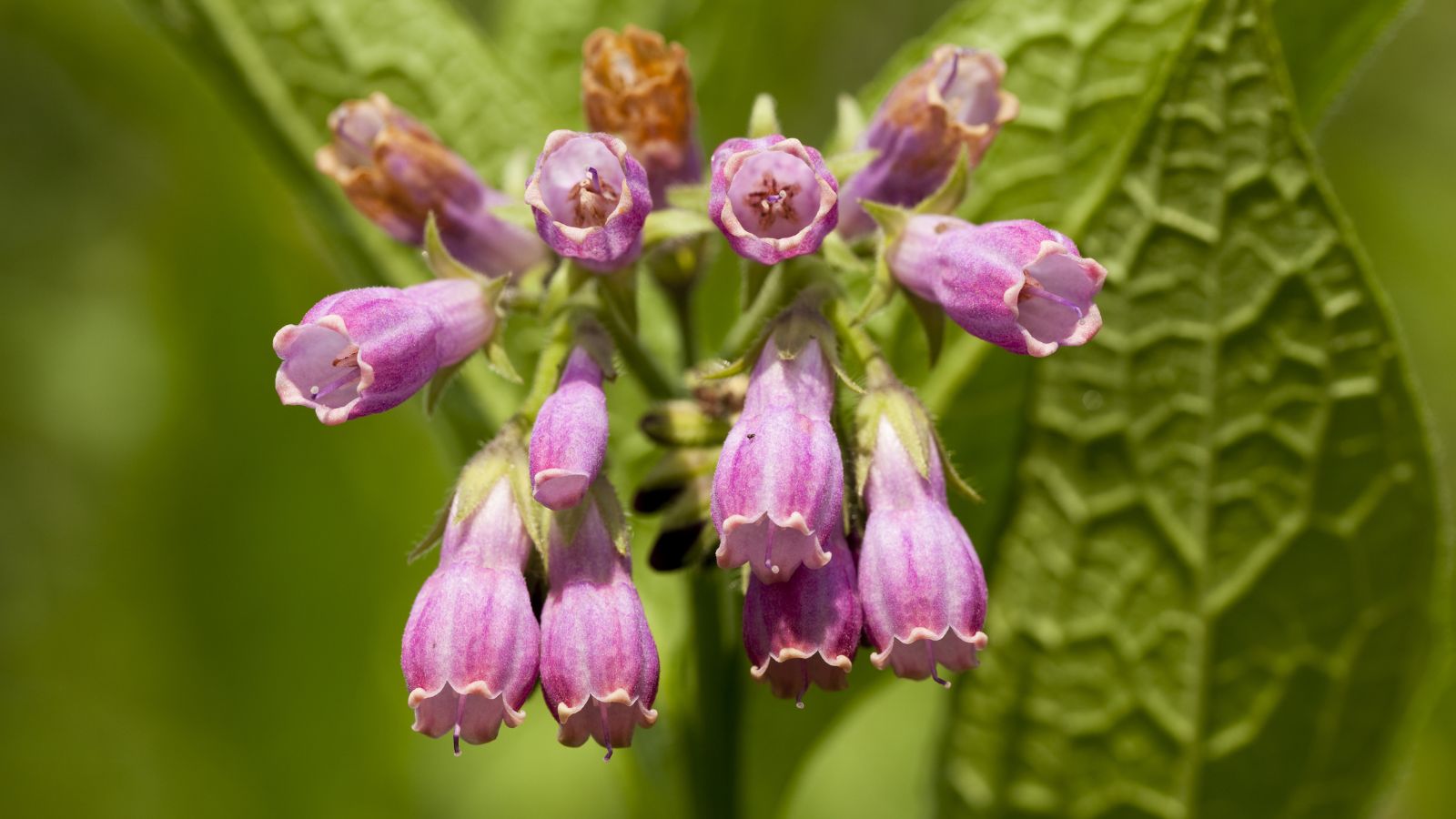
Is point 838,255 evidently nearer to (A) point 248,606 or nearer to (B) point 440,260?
(B) point 440,260

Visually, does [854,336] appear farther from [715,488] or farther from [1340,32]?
[1340,32]

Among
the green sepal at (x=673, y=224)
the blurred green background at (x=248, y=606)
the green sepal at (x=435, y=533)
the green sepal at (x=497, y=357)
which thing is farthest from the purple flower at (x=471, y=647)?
the blurred green background at (x=248, y=606)

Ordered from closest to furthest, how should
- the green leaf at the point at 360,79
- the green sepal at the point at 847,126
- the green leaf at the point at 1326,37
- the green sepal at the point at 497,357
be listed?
the green sepal at the point at 497,357
the green leaf at the point at 1326,37
the green sepal at the point at 847,126
the green leaf at the point at 360,79

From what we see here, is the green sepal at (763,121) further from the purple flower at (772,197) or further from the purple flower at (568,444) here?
the purple flower at (568,444)

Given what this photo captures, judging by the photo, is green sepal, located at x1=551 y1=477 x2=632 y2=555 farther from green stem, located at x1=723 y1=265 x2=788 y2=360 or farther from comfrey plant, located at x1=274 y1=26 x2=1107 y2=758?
green stem, located at x1=723 y1=265 x2=788 y2=360

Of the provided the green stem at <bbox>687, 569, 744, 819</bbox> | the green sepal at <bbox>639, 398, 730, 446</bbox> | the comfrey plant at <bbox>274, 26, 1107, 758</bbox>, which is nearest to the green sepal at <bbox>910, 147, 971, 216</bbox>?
the comfrey plant at <bbox>274, 26, 1107, 758</bbox>

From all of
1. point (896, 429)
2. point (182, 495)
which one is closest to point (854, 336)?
point (896, 429)

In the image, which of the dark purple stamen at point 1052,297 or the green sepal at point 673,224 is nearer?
the dark purple stamen at point 1052,297
